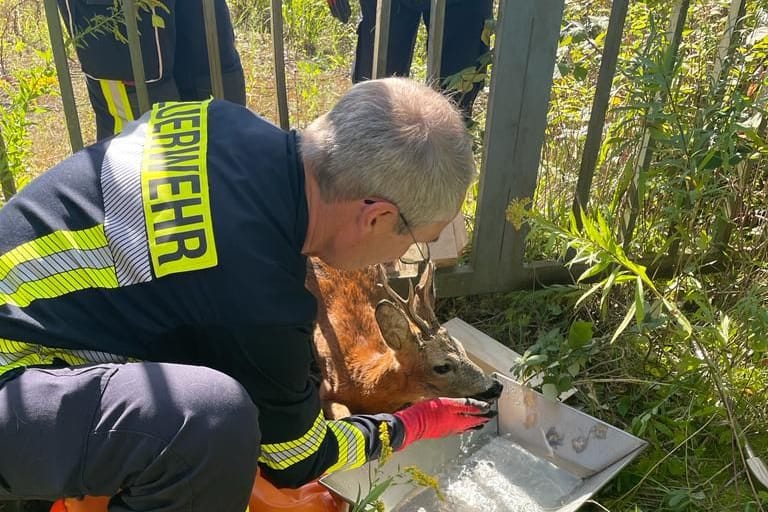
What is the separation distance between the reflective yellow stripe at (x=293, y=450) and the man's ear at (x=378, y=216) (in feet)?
2.08

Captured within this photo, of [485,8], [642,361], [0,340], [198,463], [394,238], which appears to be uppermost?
[485,8]

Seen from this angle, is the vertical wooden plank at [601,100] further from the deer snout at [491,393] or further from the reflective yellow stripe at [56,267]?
the reflective yellow stripe at [56,267]

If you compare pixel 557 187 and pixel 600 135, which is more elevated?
pixel 600 135

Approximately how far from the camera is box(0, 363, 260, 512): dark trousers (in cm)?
179

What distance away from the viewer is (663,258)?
12.0ft

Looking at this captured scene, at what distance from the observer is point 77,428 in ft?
5.87

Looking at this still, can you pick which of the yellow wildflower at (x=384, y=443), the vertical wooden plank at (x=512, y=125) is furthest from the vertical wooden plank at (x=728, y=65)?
the yellow wildflower at (x=384, y=443)

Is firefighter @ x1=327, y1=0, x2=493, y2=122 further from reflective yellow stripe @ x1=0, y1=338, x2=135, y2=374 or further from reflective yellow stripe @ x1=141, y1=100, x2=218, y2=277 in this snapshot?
reflective yellow stripe @ x1=0, y1=338, x2=135, y2=374

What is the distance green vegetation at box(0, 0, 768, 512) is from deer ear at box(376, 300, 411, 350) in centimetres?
50

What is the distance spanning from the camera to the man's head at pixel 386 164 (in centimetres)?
189

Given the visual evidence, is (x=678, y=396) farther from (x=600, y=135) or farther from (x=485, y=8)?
(x=485, y=8)

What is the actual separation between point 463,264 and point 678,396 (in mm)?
1144

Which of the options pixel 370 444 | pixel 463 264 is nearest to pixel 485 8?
pixel 463 264

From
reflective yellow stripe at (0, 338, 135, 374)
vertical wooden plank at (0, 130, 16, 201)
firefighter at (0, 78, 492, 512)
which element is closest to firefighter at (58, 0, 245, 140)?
vertical wooden plank at (0, 130, 16, 201)
